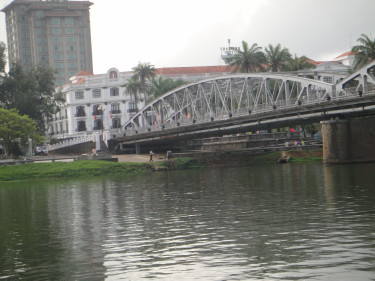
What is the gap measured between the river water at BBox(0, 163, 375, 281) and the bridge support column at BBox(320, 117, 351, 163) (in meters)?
24.0

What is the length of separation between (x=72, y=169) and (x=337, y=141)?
2906 centimetres

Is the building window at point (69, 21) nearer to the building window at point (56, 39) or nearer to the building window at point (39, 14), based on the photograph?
the building window at point (56, 39)

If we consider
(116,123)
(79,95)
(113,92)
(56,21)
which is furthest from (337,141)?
(56,21)

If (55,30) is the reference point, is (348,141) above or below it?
below

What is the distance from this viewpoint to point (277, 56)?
112438mm

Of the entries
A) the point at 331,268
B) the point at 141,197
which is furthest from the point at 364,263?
the point at 141,197

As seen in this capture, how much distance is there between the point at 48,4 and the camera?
191250mm

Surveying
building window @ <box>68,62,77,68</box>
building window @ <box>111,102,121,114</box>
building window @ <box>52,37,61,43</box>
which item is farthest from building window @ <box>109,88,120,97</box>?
building window @ <box>52,37,61,43</box>

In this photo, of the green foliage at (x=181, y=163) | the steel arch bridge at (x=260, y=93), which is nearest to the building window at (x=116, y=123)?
the steel arch bridge at (x=260, y=93)

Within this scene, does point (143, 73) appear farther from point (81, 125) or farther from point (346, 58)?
point (346, 58)

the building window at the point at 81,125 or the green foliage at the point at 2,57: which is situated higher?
the green foliage at the point at 2,57

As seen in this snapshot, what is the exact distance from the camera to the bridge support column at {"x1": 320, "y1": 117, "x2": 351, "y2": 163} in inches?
2509

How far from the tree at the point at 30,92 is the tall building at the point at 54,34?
71.1m

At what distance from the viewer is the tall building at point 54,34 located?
18962cm
